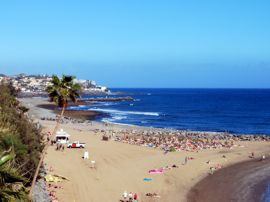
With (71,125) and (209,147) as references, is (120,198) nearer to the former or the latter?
(209,147)

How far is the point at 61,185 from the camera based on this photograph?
28.1 m

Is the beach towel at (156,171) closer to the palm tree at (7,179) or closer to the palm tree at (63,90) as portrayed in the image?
the palm tree at (63,90)

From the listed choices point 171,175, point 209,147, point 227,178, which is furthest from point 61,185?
point 209,147

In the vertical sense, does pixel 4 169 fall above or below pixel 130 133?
above

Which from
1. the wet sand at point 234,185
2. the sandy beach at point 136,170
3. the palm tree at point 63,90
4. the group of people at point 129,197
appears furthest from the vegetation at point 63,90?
the wet sand at point 234,185

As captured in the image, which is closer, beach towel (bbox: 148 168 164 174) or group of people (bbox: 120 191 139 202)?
group of people (bbox: 120 191 139 202)

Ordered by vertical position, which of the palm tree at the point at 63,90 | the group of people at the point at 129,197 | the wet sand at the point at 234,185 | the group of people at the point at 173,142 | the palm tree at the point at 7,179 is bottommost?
the wet sand at the point at 234,185

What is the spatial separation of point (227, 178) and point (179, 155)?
8.46m

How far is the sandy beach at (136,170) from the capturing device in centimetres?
2852

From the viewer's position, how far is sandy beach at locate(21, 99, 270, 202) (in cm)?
2852

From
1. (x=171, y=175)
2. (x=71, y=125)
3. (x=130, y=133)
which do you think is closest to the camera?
(x=171, y=175)

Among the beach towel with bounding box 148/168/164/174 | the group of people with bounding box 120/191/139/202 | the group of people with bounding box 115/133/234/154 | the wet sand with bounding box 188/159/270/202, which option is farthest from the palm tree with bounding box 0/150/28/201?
the group of people with bounding box 115/133/234/154

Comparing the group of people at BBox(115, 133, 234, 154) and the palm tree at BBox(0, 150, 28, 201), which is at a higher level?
the palm tree at BBox(0, 150, 28, 201)

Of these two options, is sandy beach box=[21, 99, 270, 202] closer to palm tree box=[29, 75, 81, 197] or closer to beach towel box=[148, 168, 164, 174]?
beach towel box=[148, 168, 164, 174]
